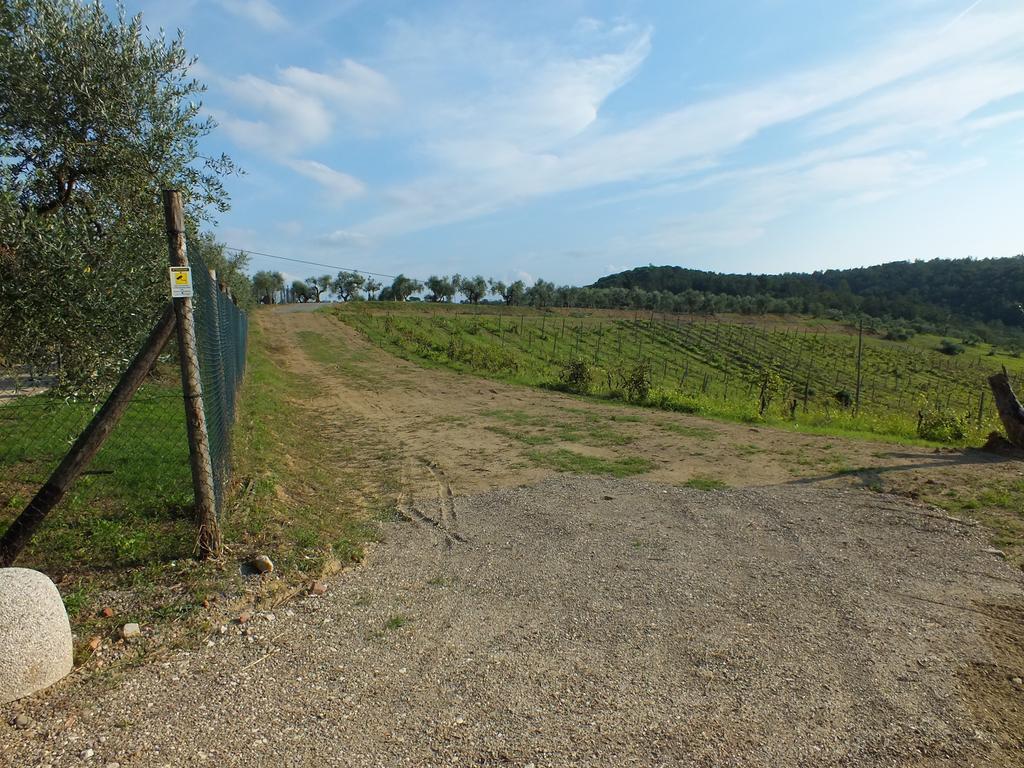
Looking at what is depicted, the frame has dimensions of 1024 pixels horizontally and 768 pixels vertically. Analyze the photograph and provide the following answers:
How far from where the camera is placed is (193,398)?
4.48 meters

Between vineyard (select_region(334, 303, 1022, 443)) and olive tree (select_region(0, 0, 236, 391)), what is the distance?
1259cm

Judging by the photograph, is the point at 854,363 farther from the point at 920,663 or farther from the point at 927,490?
the point at 920,663

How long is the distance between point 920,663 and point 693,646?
4.15ft

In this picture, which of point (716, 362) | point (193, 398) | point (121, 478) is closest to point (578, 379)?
point (121, 478)

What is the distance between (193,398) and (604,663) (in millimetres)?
3285

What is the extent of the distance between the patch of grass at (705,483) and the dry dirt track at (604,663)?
1.53 meters

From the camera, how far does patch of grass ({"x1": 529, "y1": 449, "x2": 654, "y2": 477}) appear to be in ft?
27.7

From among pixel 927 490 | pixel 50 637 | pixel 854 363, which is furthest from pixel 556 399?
pixel 854 363

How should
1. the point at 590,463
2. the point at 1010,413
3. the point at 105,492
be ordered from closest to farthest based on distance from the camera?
the point at 105,492
the point at 590,463
the point at 1010,413

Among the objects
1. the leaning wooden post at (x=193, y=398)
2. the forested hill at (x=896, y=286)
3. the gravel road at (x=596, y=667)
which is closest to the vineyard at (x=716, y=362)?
the gravel road at (x=596, y=667)

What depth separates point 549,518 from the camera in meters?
6.41

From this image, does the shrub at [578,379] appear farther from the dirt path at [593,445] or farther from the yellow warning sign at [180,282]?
the yellow warning sign at [180,282]

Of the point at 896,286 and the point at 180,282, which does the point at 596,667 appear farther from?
the point at 896,286

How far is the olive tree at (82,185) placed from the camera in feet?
14.9
